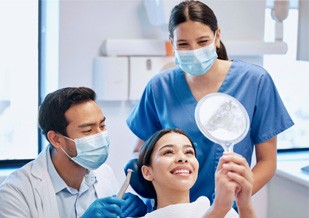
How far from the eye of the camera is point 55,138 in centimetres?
183

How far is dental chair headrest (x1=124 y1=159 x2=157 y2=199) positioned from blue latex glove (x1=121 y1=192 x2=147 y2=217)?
0.10 feet

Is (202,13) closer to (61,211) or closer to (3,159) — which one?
(61,211)

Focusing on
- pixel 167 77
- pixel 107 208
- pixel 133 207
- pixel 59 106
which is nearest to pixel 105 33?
pixel 167 77

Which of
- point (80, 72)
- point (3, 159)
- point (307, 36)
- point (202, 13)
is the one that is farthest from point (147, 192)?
point (307, 36)

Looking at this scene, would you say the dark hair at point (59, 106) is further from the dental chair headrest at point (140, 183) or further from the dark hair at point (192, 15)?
the dark hair at point (192, 15)

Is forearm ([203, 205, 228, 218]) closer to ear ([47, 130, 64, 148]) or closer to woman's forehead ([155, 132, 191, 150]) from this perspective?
woman's forehead ([155, 132, 191, 150])

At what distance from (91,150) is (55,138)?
0.45 feet

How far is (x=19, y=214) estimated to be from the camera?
1670 millimetres

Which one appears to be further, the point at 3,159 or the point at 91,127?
the point at 3,159

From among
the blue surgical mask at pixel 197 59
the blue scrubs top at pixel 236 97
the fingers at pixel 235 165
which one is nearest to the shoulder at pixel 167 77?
the blue scrubs top at pixel 236 97

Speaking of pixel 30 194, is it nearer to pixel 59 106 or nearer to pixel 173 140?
pixel 59 106

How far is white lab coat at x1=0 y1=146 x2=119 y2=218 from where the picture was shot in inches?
66.1

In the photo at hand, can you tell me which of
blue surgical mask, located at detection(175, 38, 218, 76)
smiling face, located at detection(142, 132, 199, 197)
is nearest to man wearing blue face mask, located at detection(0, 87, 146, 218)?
smiling face, located at detection(142, 132, 199, 197)

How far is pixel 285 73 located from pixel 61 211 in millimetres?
1957
